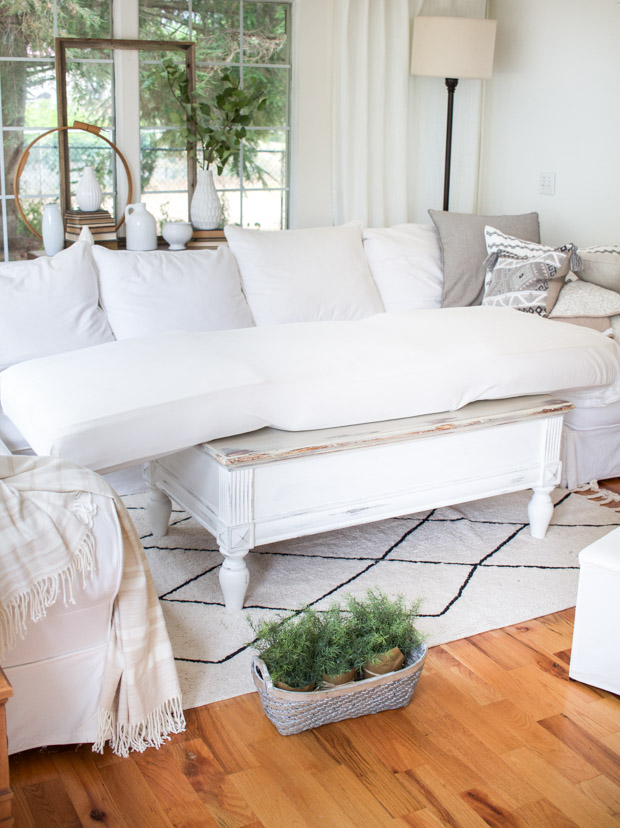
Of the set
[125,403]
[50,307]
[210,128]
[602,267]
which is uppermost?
[210,128]

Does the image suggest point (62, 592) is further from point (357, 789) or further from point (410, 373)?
point (410, 373)

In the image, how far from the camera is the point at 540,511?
2686mm

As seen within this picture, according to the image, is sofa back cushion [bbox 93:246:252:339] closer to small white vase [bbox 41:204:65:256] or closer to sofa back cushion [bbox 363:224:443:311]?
small white vase [bbox 41:204:65:256]

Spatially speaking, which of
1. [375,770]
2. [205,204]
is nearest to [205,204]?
[205,204]

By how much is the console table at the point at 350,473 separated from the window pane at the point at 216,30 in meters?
2.31


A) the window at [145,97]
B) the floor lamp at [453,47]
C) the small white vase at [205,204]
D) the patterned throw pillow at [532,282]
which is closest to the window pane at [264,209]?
the window at [145,97]

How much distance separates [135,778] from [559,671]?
→ 99 centimetres

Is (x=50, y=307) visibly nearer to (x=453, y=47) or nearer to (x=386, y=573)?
(x=386, y=573)

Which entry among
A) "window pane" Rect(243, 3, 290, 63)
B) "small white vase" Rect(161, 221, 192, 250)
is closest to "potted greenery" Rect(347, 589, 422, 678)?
"small white vase" Rect(161, 221, 192, 250)

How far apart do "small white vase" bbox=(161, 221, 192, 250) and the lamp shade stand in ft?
4.52

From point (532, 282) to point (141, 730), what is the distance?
90.2 inches

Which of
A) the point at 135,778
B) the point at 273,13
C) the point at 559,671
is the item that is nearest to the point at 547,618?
the point at 559,671

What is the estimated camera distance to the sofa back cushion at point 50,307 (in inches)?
109

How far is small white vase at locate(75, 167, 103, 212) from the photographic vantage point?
139 inches
